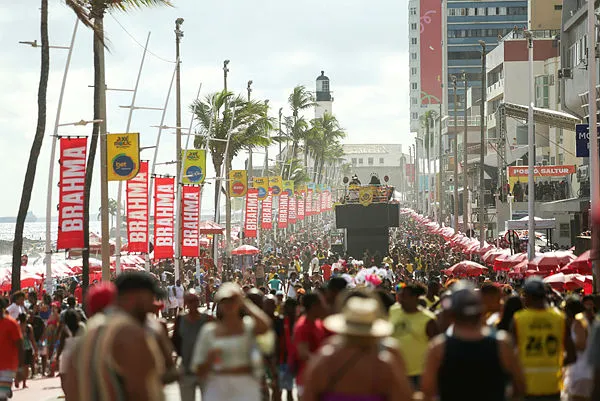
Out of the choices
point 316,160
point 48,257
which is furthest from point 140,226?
point 316,160

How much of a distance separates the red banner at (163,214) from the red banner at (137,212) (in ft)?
8.35

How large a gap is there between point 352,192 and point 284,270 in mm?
13599

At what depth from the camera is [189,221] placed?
3997 cm

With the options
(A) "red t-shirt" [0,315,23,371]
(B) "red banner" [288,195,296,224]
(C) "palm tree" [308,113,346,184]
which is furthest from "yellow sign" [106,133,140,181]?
(C) "palm tree" [308,113,346,184]

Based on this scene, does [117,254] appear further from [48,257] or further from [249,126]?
[249,126]

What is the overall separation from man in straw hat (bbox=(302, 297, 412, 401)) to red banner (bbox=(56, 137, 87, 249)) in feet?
70.0

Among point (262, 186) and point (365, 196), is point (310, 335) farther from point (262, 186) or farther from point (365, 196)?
point (262, 186)

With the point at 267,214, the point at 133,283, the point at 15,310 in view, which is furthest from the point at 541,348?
the point at 267,214

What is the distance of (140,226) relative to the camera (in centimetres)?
3412

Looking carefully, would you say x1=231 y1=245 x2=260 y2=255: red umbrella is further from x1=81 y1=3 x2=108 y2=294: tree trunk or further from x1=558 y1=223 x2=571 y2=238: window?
x1=558 y1=223 x2=571 y2=238: window

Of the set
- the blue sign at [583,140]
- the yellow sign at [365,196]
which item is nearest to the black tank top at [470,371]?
the blue sign at [583,140]

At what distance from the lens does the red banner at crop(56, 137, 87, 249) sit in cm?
2722

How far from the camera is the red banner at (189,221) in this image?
39875 millimetres

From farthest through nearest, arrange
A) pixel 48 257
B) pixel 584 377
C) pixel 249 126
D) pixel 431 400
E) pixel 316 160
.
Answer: pixel 316 160
pixel 249 126
pixel 48 257
pixel 584 377
pixel 431 400
